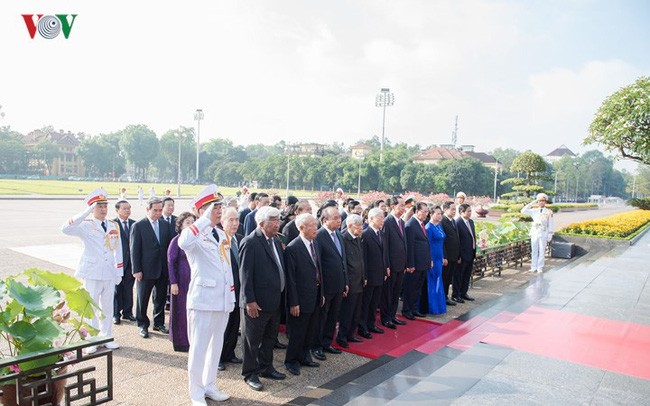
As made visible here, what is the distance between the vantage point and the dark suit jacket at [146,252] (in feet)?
18.0

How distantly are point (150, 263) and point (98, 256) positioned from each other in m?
0.74

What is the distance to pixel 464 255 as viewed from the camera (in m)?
7.68

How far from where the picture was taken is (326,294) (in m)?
4.88

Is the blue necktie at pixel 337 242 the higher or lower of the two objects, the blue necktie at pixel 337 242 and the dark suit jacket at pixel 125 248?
the higher

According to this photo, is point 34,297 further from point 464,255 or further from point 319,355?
point 464,255

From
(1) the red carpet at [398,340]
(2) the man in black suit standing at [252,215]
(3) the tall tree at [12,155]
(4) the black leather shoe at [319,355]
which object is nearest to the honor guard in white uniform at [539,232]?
(1) the red carpet at [398,340]

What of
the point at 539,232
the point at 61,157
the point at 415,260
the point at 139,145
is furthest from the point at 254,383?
the point at 139,145

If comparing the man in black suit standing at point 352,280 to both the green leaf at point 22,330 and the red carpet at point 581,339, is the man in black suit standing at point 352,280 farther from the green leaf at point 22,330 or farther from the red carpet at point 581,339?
the green leaf at point 22,330

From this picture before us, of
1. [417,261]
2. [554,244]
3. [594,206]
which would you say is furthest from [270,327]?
[594,206]

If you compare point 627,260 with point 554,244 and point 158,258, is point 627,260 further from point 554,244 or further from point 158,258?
point 158,258

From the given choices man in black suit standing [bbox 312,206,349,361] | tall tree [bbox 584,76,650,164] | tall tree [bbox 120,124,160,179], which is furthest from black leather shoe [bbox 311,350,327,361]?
tall tree [bbox 120,124,160,179]

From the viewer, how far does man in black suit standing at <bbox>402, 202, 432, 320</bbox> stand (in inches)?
254

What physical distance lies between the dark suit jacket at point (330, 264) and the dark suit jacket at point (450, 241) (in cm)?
299

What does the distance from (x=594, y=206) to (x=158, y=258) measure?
54.2 meters
